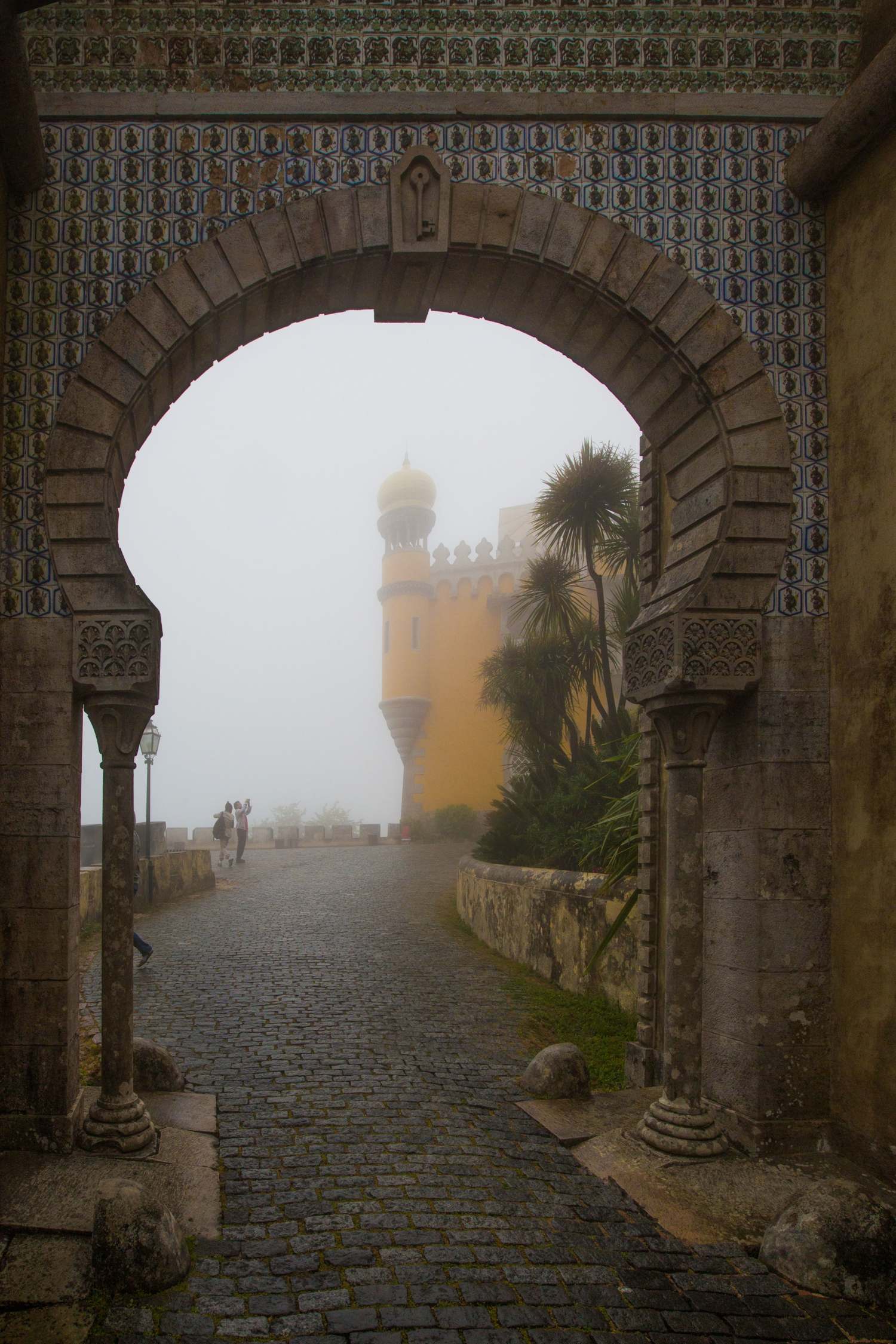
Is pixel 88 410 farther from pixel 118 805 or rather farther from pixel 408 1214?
pixel 408 1214

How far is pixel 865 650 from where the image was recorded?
4.19 m

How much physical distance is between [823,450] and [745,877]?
211 centimetres

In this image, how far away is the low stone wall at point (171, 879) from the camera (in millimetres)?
12681

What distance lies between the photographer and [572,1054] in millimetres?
5234

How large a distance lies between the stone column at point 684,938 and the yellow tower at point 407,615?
25559 millimetres

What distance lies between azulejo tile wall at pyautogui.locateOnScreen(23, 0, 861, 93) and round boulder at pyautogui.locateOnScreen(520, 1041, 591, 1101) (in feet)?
17.0

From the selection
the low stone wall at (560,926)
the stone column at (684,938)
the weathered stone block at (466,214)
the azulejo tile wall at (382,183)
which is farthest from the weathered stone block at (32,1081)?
the weathered stone block at (466,214)

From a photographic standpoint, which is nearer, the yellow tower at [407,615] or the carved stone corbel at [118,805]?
the carved stone corbel at [118,805]

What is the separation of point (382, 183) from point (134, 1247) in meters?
4.69

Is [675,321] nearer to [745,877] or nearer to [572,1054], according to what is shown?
[745,877]

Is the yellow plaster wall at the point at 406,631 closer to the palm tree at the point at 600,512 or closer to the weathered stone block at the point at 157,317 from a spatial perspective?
the palm tree at the point at 600,512

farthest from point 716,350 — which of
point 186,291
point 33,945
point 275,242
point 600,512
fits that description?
point 600,512

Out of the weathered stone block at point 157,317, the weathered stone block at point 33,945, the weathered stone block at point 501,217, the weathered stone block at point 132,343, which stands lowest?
the weathered stone block at point 33,945

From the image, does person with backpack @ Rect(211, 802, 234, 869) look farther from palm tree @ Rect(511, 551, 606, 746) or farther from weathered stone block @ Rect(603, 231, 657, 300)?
weathered stone block @ Rect(603, 231, 657, 300)
